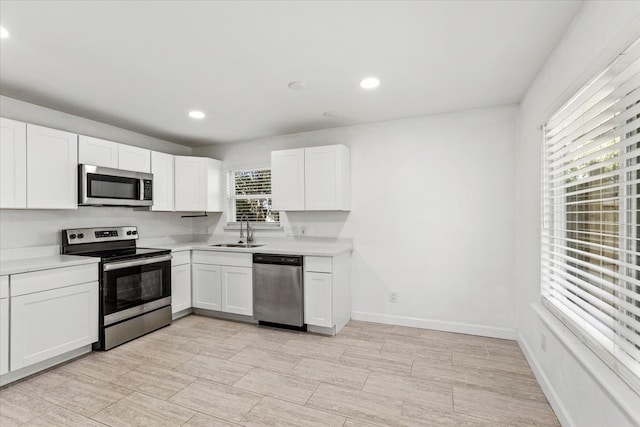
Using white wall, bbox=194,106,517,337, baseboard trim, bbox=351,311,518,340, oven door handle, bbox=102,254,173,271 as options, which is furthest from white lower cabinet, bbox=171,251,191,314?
baseboard trim, bbox=351,311,518,340

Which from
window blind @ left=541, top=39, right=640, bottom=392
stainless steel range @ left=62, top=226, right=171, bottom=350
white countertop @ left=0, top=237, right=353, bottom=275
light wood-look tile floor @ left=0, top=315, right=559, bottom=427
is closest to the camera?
window blind @ left=541, top=39, right=640, bottom=392

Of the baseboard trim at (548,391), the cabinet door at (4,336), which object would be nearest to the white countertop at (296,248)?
the cabinet door at (4,336)

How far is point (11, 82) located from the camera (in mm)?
2627

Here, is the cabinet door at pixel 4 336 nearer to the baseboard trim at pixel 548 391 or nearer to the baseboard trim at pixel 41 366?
the baseboard trim at pixel 41 366

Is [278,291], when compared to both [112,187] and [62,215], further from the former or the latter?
[62,215]

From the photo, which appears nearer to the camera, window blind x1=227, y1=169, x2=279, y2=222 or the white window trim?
the white window trim

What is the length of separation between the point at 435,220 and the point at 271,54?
243 centimetres

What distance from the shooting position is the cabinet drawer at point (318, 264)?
3426mm

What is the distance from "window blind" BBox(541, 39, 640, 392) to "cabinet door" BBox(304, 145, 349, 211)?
2017 millimetres

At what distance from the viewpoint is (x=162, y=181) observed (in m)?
4.16

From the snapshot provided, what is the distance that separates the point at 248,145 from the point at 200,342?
2712 mm

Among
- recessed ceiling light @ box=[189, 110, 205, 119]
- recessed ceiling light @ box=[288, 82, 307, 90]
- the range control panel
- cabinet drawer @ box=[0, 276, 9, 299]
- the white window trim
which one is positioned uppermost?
recessed ceiling light @ box=[189, 110, 205, 119]

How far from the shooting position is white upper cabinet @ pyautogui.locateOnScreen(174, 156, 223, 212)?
436 cm

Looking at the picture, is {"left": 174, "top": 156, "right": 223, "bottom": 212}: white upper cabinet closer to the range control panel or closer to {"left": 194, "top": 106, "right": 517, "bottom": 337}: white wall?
the range control panel
